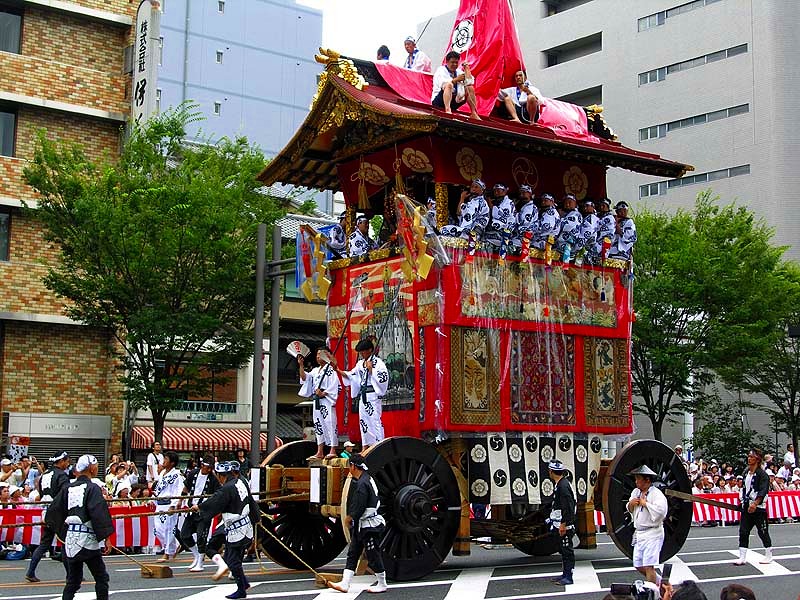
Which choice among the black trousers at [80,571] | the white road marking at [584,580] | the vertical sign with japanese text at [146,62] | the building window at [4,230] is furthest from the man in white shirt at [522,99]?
the building window at [4,230]

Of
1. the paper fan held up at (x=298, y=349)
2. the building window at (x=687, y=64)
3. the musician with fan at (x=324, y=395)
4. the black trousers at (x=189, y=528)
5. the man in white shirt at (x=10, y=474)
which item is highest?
the building window at (x=687, y=64)

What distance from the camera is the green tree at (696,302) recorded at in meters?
33.7

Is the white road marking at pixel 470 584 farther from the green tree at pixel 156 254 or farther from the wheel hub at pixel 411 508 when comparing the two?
the green tree at pixel 156 254

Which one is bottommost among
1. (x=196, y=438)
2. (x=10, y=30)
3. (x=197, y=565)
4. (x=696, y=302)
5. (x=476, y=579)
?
(x=197, y=565)

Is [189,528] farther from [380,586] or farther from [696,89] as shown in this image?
[696,89]

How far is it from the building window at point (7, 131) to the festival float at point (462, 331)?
16254 mm

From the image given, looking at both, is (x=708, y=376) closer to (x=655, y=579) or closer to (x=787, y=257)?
(x=787, y=257)

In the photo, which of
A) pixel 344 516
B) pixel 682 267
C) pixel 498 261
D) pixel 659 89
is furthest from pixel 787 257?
pixel 344 516

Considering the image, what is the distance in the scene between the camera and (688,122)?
5275 centimetres

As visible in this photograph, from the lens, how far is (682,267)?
34.0 meters

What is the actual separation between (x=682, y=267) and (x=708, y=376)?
12.5ft

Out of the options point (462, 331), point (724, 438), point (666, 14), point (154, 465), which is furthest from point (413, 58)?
point (666, 14)

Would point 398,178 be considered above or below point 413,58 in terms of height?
below

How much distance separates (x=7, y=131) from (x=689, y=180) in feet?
108
